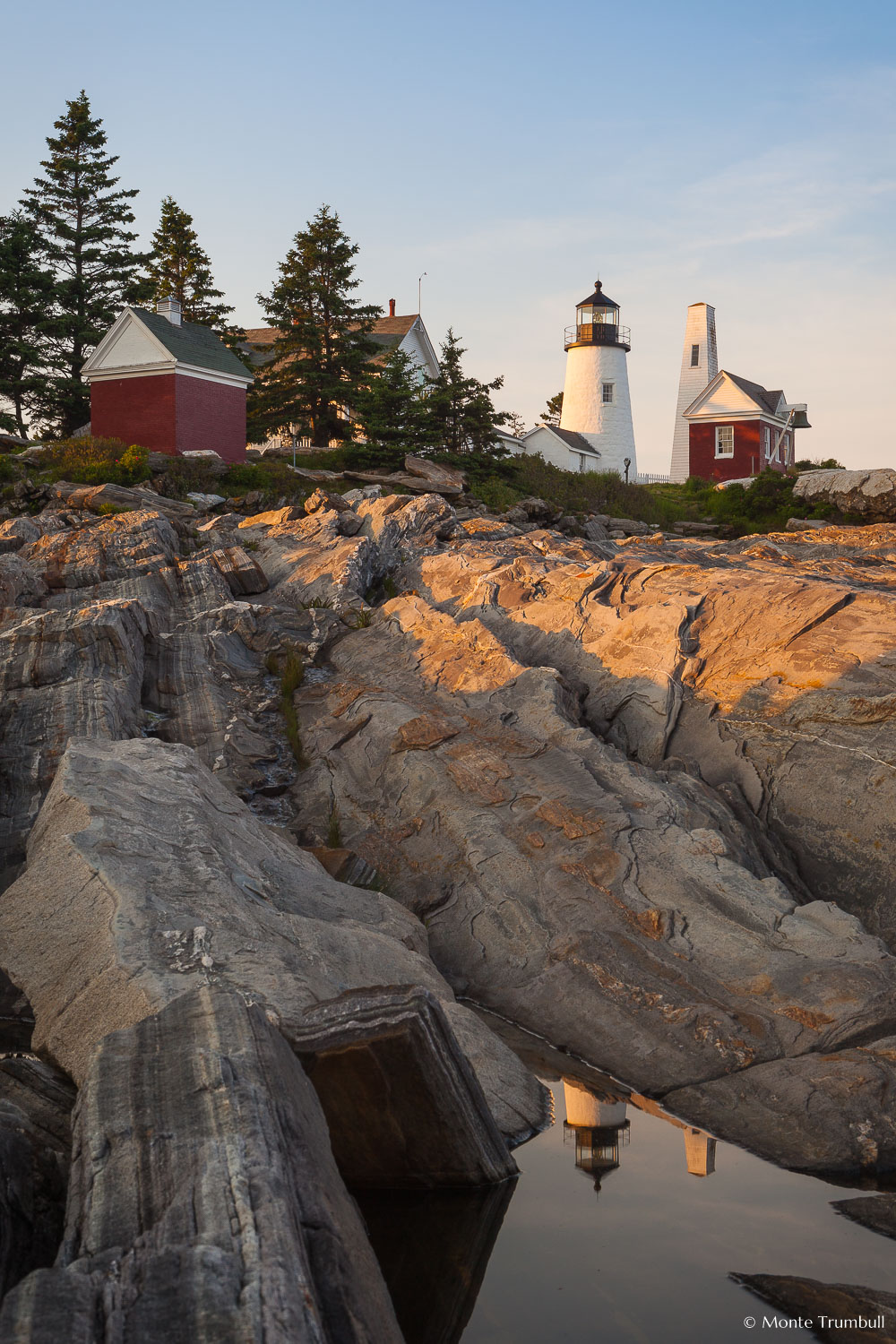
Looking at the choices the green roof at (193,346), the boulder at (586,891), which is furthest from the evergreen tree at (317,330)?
the boulder at (586,891)

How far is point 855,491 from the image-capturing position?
32125mm

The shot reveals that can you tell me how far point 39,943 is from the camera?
261 inches

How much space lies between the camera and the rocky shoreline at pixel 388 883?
435 centimetres

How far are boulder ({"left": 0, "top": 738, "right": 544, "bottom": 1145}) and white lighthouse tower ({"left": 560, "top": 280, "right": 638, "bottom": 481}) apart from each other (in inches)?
1936

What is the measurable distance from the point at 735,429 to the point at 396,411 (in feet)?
95.2

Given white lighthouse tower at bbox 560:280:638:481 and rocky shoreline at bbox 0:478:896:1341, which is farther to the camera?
white lighthouse tower at bbox 560:280:638:481

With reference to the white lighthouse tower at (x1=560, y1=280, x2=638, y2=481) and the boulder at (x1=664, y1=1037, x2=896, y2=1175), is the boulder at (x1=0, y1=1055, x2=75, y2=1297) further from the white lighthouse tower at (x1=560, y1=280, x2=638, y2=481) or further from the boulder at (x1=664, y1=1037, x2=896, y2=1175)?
the white lighthouse tower at (x1=560, y1=280, x2=638, y2=481)

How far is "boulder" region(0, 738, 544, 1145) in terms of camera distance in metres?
6.11

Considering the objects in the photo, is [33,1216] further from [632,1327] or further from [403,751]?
[403,751]

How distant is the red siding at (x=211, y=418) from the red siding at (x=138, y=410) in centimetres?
37

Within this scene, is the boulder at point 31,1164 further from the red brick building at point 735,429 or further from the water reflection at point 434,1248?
the red brick building at point 735,429

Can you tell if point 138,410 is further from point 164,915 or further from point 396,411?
point 164,915

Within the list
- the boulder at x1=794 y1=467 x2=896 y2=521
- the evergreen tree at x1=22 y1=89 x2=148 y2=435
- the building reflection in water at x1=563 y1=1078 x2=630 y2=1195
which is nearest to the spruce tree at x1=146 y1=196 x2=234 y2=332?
the evergreen tree at x1=22 y1=89 x2=148 y2=435

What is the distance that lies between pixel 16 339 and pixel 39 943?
42437mm
